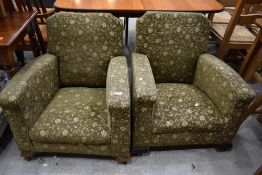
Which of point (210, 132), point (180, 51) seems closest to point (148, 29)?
point (180, 51)

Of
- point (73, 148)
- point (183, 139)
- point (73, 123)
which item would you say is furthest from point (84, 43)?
point (183, 139)

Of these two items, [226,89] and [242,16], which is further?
[242,16]

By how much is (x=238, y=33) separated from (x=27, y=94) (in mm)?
2051

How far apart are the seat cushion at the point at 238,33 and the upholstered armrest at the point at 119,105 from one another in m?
1.23

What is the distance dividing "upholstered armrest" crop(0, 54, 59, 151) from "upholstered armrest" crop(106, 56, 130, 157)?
46 cm

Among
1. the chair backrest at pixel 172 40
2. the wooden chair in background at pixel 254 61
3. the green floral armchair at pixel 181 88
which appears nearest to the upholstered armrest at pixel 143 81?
the green floral armchair at pixel 181 88

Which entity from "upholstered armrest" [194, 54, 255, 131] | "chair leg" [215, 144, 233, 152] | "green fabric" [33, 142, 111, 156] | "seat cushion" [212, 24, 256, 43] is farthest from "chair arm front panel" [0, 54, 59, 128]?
"seat cushion" [212, 24, 256, 43]

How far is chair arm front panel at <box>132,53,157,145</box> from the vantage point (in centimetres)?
133

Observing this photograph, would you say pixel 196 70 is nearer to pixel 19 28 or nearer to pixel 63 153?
pixel 63 153

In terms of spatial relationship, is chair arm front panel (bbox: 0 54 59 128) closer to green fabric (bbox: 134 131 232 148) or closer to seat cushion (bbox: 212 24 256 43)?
green fabric (bbox: 134 131 232 148)

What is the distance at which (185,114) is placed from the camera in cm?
157

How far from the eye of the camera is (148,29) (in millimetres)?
1693

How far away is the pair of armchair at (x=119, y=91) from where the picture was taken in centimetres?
140

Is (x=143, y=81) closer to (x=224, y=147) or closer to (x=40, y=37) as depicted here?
(x=224, y=147)
